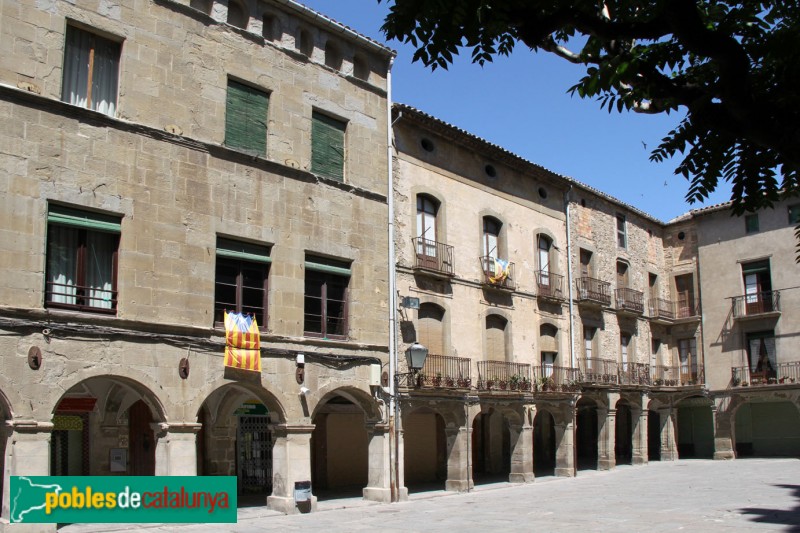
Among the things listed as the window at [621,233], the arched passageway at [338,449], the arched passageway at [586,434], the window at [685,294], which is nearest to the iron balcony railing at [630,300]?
the window at [621,233]

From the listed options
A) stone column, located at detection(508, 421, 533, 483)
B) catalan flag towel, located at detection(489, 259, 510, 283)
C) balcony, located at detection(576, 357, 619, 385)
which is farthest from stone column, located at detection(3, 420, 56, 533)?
balcony, located at detection(576, 357, 619, 385)

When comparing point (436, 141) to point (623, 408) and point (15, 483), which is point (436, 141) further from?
point (623, 408)

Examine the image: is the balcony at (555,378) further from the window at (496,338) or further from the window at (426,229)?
the window at (426,229)

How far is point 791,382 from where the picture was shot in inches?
1286

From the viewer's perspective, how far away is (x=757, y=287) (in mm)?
35250

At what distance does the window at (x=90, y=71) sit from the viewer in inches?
620

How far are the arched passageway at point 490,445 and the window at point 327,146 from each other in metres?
12.7

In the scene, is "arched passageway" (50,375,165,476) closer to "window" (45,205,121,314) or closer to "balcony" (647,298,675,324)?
"window" (45,205,121,314)

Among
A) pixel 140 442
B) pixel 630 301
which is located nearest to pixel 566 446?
pixel 630 301

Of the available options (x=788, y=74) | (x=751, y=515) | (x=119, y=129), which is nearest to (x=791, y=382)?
(x=751, y=515)

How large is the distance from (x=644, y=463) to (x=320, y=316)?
756 inches

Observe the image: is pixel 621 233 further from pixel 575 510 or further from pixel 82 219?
pixel 82 219

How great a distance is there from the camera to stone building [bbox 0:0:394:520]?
14.7 metres

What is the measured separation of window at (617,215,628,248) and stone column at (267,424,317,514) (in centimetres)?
2053
